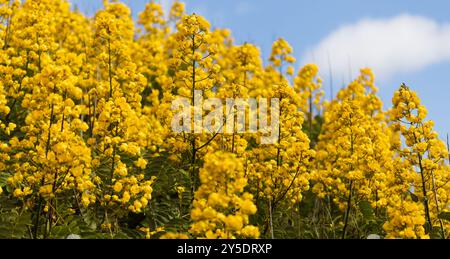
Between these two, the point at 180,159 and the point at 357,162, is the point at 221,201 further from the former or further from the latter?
the point at 357,162

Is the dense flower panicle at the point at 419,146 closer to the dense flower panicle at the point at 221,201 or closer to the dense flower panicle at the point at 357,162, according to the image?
the dense flower panicle at the point at 357,162

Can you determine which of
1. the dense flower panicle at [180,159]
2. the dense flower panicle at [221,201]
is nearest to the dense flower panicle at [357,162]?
the dense flower panicle at [180,159]

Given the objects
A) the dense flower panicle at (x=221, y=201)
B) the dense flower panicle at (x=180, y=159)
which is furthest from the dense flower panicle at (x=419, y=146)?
the dense flower panicle at (x=221, y=201)

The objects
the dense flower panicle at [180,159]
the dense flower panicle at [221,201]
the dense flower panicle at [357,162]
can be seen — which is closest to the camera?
the dense flower panicle at [221,201]

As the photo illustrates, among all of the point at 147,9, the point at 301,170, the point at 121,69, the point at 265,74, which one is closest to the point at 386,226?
the point at 301,170

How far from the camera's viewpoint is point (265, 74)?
45.0 ft

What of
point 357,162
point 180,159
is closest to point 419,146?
point 357,162

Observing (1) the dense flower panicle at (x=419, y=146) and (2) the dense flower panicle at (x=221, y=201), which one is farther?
(1) the dense flower panicle at (x=419, y=146)

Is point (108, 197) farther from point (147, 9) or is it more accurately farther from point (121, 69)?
point (147, 9)

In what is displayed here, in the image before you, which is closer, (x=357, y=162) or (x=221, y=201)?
(x=221, y=201)

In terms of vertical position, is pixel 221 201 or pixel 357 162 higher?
pixel 357 162

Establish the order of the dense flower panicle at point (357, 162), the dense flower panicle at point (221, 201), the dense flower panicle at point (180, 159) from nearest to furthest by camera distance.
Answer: the dense flower panicle at point (221, 201) < the dense flower panicle at point (180, 159) < the dense flower panicle at point (357, 162)

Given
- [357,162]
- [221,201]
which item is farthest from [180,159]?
[221,201]
